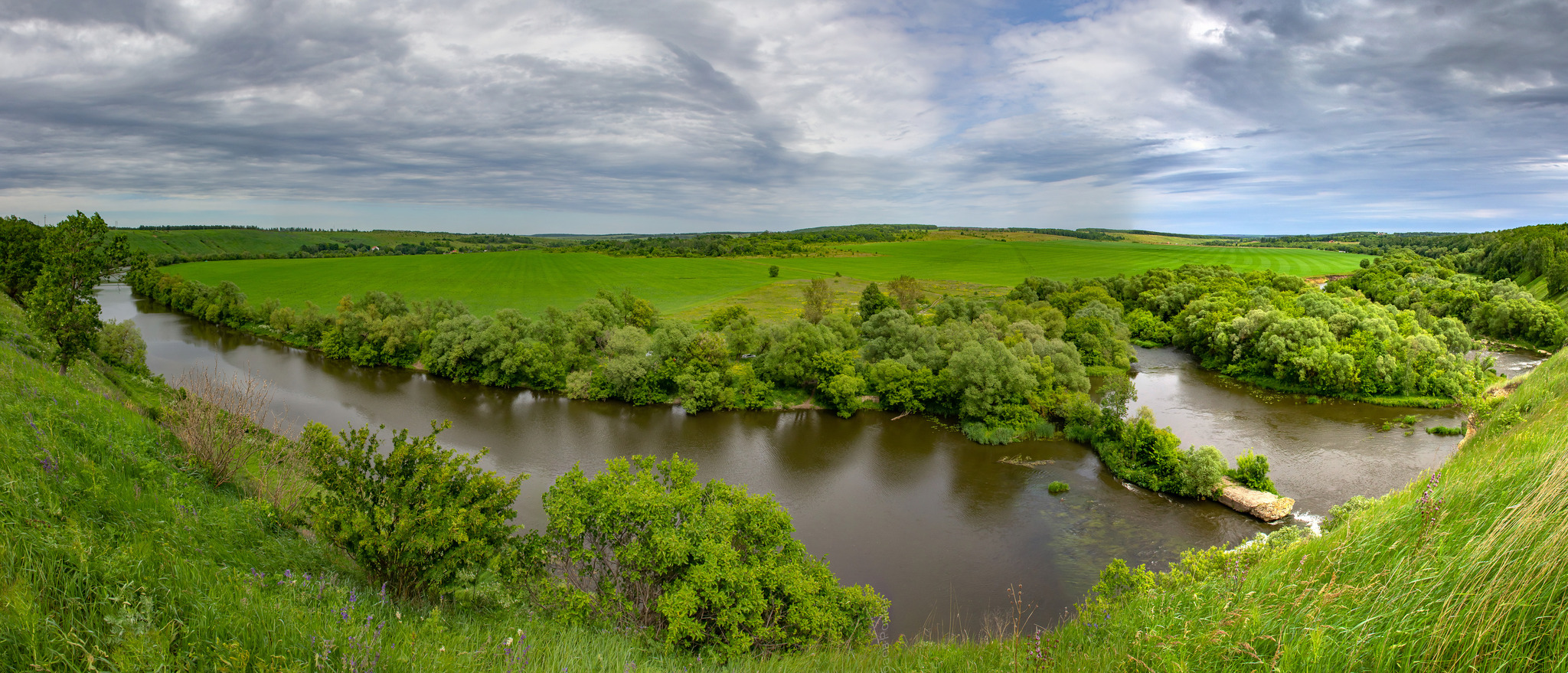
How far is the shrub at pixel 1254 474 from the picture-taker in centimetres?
2817

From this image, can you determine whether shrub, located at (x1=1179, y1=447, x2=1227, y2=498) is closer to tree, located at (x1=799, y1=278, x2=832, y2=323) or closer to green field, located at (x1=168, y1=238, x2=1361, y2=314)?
tree, located at (x1=799, y1=278, x2=832, y2=323)

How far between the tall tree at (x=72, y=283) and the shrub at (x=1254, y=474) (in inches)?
1725

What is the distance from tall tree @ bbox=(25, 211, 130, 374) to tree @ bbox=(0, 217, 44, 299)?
2432 centimetres

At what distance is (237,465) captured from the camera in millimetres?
15969

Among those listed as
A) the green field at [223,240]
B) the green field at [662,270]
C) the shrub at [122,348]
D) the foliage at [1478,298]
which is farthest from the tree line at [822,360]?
the green field at [223,240]

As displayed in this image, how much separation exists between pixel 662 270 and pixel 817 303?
59.1 meters

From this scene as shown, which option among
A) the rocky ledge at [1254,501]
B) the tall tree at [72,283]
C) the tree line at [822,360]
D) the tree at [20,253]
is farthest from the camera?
the tree line at [822,360]

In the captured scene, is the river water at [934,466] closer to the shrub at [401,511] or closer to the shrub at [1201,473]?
the shrub at [1201,473]

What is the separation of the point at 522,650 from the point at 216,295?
92.8m

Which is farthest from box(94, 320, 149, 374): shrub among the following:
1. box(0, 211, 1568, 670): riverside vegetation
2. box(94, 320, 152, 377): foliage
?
box(0, 211, 1568, 670): riverside vegetation

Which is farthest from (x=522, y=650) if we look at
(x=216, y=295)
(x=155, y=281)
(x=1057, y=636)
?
(x=155, y=281)

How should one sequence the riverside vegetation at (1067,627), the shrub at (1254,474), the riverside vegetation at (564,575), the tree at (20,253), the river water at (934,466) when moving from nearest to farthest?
the riverside vegetation at (1067,627) → the riverside vegetation at (564,575) → the river water at (934,466) → the shrub at (1254,474) → the tree at (20,253)

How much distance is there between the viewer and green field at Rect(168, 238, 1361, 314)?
8919 centimetres

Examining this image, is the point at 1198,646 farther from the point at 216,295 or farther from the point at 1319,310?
the point at 216,295
